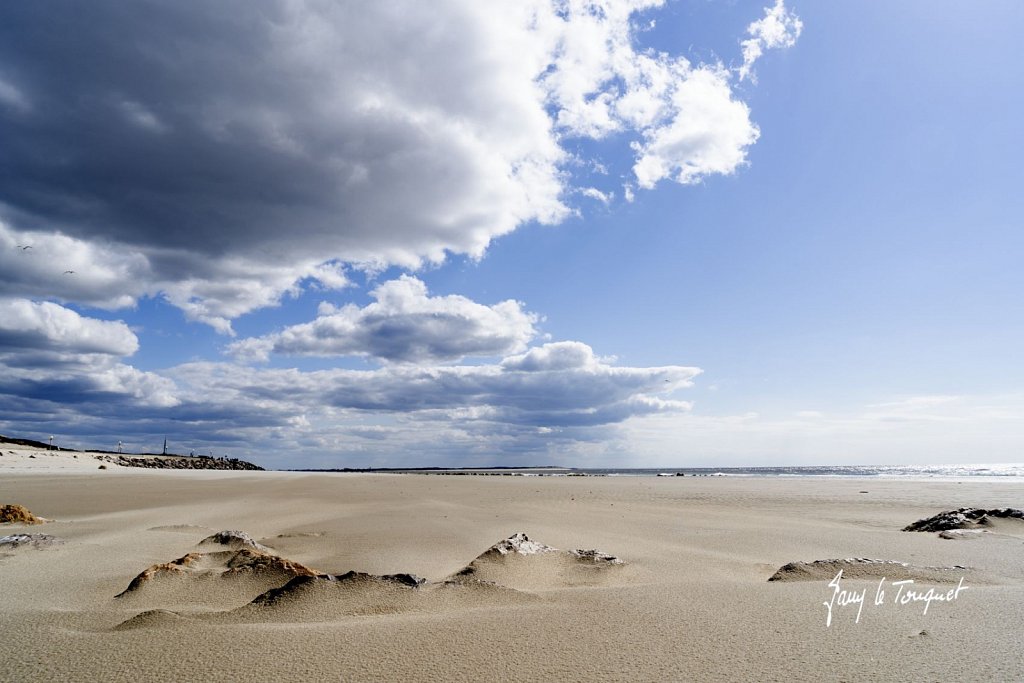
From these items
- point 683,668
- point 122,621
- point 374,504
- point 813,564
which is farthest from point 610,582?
point 374,504

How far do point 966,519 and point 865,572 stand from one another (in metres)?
5.27

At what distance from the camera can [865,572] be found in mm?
4133

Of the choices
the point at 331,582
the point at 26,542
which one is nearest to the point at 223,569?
the point at 331,582

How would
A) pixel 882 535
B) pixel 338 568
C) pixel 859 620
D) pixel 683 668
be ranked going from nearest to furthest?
1. pixel 683 668
2. pixel 859 620
3. pixel 338 568
4. pixel 882 535

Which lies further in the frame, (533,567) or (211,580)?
(533,567)

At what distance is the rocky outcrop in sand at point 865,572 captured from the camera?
4.03m

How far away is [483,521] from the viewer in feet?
30.6

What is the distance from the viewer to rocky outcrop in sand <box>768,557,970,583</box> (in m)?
4.03

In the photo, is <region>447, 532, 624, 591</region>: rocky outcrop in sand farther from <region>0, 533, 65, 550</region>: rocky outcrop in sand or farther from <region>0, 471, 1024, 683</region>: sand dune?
<region>0, 533, 65, 550</region>: rocky outcrop in sand

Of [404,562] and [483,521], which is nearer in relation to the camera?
[404,562]

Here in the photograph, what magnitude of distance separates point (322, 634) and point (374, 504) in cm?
1034

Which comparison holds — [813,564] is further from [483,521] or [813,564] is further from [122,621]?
[483,521]

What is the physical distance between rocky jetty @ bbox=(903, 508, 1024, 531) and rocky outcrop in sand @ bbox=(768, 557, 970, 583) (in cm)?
416
